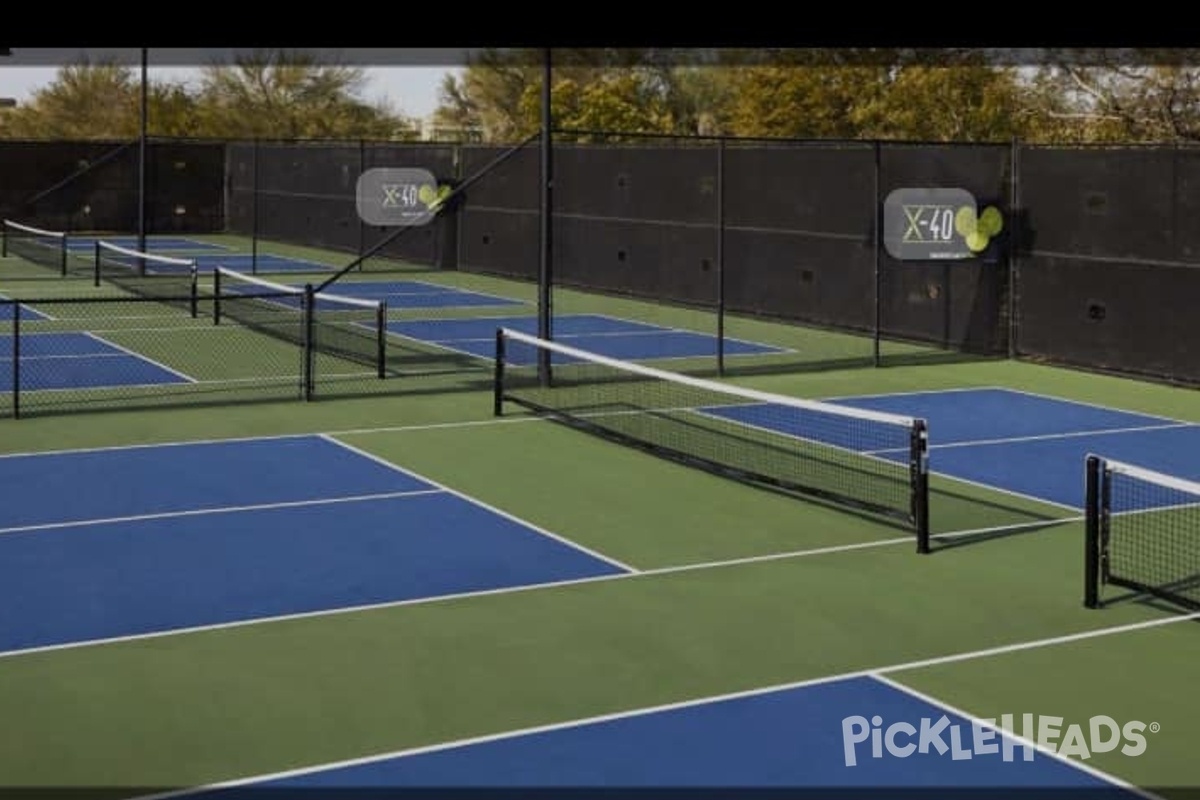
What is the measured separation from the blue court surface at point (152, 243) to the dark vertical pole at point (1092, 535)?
114ft

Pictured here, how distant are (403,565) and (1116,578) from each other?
4.40 meters

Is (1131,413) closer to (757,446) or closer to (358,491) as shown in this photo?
(757,446)

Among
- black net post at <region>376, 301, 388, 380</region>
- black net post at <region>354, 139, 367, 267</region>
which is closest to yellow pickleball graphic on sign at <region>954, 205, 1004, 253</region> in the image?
black net post at <region>376, 301, 388, 380</region>

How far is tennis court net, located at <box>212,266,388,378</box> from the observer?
19.3 metres

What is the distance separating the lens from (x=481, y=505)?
1259 cm

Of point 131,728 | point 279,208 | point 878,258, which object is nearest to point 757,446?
point 878,258

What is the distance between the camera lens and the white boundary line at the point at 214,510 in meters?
11.6

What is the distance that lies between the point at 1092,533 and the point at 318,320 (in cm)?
1708

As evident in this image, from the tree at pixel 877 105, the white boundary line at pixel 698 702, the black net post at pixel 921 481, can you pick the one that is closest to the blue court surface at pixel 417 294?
the tree at pixel 877 105

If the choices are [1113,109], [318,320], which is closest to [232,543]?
[318,320]

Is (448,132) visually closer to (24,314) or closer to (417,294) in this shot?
(417,294)

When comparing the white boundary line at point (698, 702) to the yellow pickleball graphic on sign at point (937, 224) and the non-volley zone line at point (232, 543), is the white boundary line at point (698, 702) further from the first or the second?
the yellow pickleball graphic on sign at point (937, 224)

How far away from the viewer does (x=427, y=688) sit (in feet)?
25.9

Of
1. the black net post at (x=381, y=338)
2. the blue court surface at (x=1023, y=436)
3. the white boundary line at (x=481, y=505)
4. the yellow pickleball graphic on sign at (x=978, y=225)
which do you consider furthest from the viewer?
the yellow pickleball graphic on sign at (x=978, y=225)
